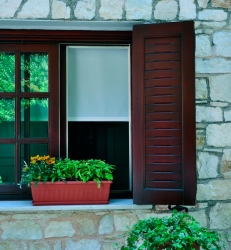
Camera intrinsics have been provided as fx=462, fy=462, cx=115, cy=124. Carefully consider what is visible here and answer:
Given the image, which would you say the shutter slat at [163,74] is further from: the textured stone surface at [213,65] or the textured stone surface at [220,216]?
the textured stone surface at [220,216]

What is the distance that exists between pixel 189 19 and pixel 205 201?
153 cm

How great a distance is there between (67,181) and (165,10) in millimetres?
1642

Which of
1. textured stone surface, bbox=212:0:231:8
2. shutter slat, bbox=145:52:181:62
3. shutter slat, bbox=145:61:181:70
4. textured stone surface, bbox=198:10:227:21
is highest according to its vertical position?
textured stone surface, bbox=212:0:231:8

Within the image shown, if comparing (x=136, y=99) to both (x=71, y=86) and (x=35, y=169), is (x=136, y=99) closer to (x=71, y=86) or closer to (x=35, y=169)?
(x=71, y=86)

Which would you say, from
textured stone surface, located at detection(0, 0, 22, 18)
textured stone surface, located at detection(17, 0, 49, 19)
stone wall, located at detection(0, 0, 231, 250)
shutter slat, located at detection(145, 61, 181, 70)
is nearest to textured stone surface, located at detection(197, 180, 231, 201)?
stone wall, located at detection(0, 0, 231, 250)

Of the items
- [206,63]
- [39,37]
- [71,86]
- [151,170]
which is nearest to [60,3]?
[39,37]

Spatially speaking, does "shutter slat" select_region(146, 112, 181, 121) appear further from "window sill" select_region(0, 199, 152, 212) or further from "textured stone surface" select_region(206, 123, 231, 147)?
"window sill" select_region(0, 199, 152, 212)

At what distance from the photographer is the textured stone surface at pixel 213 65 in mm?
3875

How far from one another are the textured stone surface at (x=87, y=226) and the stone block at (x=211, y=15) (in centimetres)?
192

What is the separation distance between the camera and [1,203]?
3.87m

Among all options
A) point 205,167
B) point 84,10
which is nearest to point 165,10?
point 84,10

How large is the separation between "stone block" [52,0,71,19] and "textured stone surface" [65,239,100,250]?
6.09ft

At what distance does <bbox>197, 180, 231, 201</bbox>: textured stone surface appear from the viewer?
384cm

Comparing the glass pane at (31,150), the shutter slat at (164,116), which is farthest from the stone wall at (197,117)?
the glass pane at (31,150)
